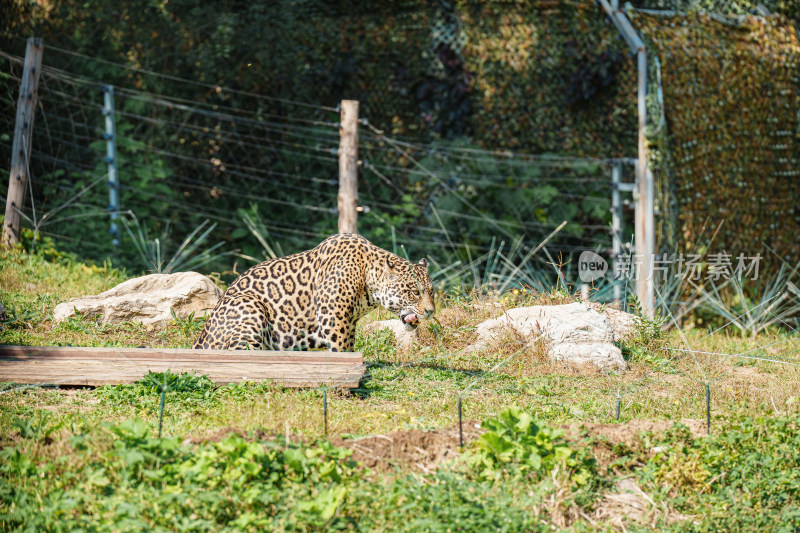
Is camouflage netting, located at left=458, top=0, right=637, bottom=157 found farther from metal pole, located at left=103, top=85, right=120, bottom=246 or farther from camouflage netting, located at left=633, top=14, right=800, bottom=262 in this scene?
metal pole, located at left=103, top=85, right=120, bottom=246

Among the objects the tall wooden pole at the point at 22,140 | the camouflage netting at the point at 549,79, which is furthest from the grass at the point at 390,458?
the camouflage netting at the point at 549,79

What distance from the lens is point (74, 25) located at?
45.3 feet

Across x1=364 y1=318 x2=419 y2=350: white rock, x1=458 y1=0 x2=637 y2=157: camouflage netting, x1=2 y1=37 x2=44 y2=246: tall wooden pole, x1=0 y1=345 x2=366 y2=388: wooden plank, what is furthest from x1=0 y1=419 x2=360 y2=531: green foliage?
x1=458 y1=0 x2=637 y2=157: camouflage netting

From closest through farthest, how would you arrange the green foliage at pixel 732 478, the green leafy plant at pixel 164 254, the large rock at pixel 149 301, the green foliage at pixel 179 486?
the green foliage at pixel 179 486 < the green foliage at pixel 732 478 < the large rock at pixel 149 301 < the green leafy plant at pixel 164 254

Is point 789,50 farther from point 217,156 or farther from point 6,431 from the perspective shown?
point 6,431

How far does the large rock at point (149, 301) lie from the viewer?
809 centimetres

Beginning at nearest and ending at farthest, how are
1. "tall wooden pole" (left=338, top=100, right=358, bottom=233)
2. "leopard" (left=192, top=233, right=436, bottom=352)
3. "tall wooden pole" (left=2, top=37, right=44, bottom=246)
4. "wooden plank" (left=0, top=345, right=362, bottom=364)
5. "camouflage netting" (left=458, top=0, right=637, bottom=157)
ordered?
"wooden plank" (left=0, top=345, right=362, bottom=364) → "leopard" (left=192, top=233, right=436, bottom=352) → "tall wooden pole" (left=338, top=100, right=358, bottom=233) → "tall wooden pole" (left=2, top=37, right=44, bottom=246) → "camouflage netting" (left=458, top=0, right=637, bottom=157)

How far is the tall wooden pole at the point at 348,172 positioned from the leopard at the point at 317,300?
261cm

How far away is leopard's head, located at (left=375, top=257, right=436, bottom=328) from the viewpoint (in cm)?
675

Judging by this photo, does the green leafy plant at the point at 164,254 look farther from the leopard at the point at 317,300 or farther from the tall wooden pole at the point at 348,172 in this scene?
the leopard at the point at 317,300

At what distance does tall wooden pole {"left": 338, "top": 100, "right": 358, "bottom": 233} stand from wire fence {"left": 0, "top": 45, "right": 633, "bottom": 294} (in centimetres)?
251

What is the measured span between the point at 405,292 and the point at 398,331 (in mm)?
1229

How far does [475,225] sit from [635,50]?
152 inches

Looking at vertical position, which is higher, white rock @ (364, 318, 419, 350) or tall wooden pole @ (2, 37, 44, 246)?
tall wooden pole @ (2, 37, 44, 246)
